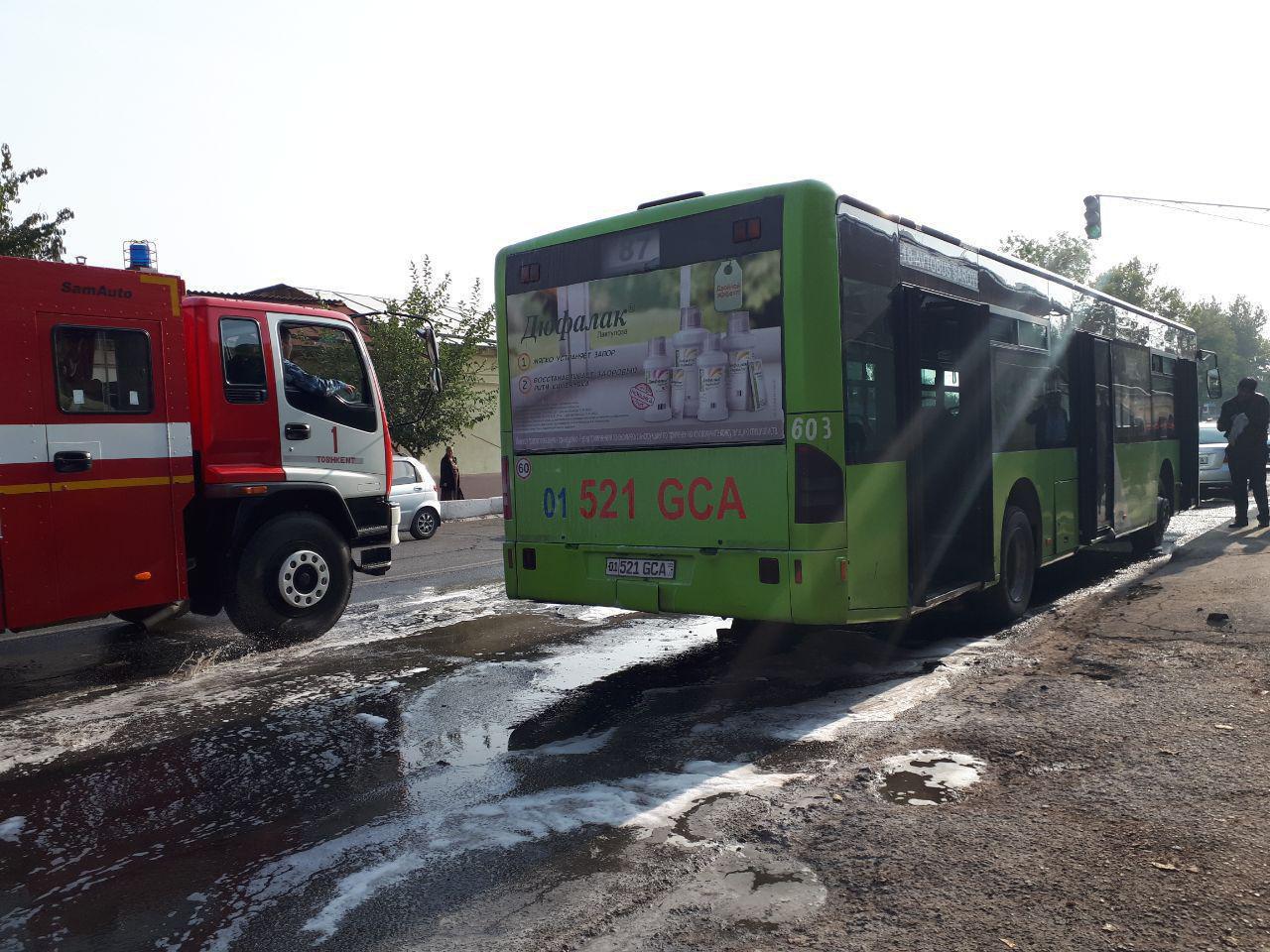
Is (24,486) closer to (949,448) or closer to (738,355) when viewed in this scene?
(738,355)

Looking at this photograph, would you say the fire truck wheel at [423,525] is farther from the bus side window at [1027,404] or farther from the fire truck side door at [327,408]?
the bus side window at [1027,404]

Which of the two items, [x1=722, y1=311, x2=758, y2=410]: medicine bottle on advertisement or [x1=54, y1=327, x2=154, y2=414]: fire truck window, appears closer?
[x1=722, y1=311, x2=758, y2=410]: medicine bottle on advertisement

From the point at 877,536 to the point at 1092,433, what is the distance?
4903mm

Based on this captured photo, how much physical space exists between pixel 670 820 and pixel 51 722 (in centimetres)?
399

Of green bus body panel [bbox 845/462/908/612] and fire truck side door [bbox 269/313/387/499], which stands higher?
fire truck side door [bbox 269/313/387/499]

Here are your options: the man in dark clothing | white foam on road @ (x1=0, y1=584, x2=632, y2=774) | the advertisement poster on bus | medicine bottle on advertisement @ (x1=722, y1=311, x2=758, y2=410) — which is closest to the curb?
the man in dark clothing

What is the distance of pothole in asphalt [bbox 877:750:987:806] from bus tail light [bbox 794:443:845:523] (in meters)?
1.54

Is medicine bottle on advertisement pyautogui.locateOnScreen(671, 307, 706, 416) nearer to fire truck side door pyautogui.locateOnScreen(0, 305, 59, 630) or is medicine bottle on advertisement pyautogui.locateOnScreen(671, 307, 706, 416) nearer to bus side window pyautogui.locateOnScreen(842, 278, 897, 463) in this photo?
bus side window pyautogui.locateOnScreen(842, 278, 897, 463)

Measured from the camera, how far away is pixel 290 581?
820cm

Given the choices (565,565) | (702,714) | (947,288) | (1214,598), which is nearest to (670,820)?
(702,714)

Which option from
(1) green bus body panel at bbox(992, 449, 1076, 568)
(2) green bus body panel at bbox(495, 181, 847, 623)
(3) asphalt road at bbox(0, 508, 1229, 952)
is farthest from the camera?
(1) green bus body panel at bbox(992, 449, 1076, 568)

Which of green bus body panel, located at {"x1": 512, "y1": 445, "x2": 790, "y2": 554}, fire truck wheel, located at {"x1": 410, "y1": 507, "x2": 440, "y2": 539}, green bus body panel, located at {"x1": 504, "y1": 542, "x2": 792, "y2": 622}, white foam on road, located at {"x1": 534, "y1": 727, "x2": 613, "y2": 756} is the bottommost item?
white foam on road, located at {"x1": 534, "y1": 727, "x2": 613, "y2": 756}

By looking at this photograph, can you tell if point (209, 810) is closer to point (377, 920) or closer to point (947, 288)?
point (377, 920)

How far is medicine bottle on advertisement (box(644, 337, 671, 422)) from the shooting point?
648 centimetres
